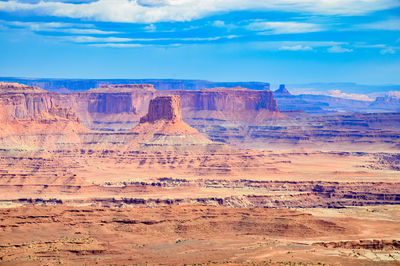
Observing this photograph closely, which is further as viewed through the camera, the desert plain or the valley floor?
the desert plain

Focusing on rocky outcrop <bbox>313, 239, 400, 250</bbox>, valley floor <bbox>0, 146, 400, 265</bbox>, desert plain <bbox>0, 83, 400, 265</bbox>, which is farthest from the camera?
rocky outcrop <bbox>313, 239, 400, 250</bbox>

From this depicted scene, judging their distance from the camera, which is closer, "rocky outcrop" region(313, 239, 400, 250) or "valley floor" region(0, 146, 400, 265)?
"valley floor" region(0, 146, 400, 265)

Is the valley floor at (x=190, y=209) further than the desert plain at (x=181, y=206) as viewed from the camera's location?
No

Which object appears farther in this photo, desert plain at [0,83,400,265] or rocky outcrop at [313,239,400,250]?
rocky outcrop at [313,239,400,250]

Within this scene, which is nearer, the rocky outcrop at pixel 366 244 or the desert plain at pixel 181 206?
the desert plain at pixel 181 206

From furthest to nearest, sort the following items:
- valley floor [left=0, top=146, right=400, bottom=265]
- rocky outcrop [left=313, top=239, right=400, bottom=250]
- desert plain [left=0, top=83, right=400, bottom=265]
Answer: rocky outcrop [left=313, top=239, right=400, bottom=250], desert plain [left=0, top=83, right=400, bottom=265], valley floor [left=0, top=146, right=400, bottom=265]

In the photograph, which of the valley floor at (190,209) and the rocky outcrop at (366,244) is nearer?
the valley floor at (190,209)

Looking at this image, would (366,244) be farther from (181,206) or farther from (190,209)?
(181,206)

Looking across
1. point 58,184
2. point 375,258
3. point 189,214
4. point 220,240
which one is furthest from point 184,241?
point 58,184

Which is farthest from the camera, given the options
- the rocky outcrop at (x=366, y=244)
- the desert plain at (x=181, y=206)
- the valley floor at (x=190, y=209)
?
the rocky outcrop at (x=366, y=244)

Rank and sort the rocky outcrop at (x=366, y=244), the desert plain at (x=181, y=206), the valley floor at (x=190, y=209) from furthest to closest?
the rocky outcrop at (x=366, y=244), the desert plain at (x=181, y=206), the valley floor at (x=190, y=209)

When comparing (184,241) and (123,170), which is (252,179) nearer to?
(123,170)
